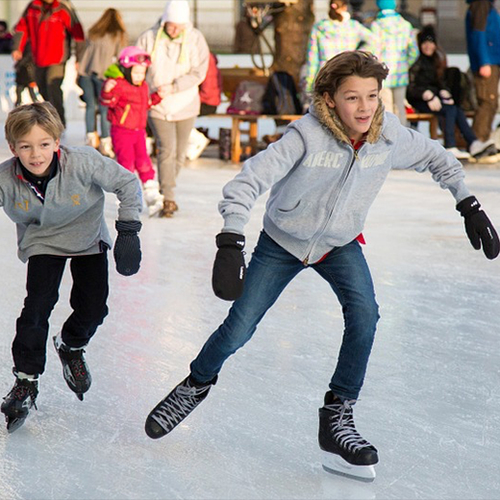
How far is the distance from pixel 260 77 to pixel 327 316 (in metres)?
6.99

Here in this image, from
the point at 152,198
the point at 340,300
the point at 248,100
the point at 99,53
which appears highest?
the point at 340,300

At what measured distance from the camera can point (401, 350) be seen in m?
3.73

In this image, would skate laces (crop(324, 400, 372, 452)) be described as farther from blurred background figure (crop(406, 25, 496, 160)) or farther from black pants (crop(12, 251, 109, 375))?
blurred background figure (crop(406, 25, 496, 160))

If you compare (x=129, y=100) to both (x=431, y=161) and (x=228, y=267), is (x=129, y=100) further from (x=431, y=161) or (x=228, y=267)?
(x=228, y=267)

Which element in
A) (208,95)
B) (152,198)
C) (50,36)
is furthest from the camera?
(50,36)

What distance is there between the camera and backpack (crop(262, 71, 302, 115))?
9984mm

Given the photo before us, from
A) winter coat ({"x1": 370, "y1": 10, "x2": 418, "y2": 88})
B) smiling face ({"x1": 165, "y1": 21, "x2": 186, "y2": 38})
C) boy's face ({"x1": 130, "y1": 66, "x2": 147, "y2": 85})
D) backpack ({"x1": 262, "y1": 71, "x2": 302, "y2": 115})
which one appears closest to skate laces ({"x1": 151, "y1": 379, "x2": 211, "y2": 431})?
boy's face ({"x1": 130, "y1": 66, "x2": 147, "y2": 85})

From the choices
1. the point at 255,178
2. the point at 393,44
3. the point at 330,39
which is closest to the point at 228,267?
the point at 255,178

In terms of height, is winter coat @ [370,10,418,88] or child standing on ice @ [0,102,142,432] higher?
child standing on ice @ [0,102,142,432]

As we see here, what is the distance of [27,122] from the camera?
272 cm

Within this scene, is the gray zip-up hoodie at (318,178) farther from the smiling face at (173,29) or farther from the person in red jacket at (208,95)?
the person in red jacket at (208,95)

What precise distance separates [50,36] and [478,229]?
26.5 feet

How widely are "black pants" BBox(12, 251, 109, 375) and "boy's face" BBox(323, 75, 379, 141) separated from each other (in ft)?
2.94

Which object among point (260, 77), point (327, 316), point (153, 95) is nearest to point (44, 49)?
point (260, 77)
